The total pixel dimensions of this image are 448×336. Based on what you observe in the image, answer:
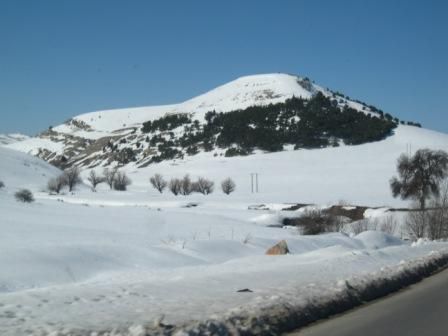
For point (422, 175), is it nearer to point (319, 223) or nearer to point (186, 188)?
point (319, 223)

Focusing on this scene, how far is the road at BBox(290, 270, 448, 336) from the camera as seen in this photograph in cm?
814

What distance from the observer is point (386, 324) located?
341 inches

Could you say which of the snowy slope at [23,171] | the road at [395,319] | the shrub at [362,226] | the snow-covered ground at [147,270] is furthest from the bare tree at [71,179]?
the road at [395,319]

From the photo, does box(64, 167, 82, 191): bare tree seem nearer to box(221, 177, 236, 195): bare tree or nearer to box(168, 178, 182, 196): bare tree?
box(168, 178, 182, 196): bare tree

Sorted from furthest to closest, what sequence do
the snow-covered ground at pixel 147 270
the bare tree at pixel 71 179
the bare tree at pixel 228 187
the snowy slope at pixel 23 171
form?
the bare tree at pixel 71 179, the bare tree at pixel 228 187, the snowy slope at pixel 23 171, the snow-covered ground at pixel 147 270

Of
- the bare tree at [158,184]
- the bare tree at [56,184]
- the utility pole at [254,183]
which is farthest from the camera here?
the bare tree at [158,184]

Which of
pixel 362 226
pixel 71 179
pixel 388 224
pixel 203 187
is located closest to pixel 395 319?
pixel 362 226

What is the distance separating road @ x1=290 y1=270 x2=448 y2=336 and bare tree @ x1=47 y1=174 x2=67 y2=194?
3902 inches

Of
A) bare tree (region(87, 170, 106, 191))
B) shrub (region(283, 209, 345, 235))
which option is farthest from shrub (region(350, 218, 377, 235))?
bare tree (region(87, 170, 106, 191))

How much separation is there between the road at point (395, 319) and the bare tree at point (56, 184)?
325 feet

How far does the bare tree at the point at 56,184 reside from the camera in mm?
106312

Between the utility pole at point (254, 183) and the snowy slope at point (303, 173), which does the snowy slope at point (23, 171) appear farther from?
the utility pole at point (254, 183)

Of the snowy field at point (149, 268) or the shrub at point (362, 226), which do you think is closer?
the snowy field at point (149, 268)

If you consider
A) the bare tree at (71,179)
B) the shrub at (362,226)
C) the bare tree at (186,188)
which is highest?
the bare tree at (71,179)
